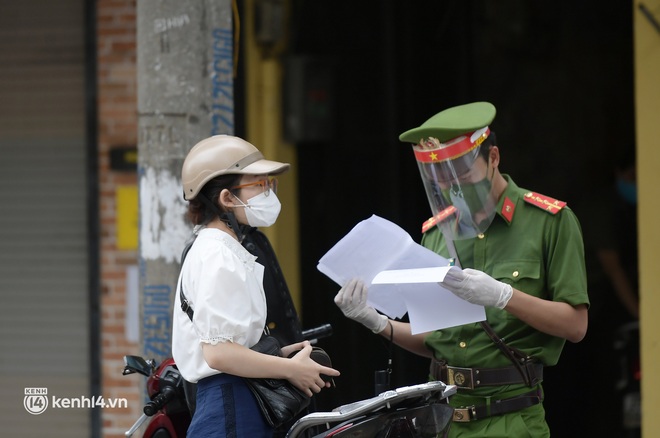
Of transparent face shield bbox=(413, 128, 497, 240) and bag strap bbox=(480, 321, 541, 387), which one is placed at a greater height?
transparent face shield bbox=(413, 128, 497, 240)

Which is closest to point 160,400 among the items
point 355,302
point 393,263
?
point 355,302

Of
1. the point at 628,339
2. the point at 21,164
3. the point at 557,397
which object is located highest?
the point at 21,164

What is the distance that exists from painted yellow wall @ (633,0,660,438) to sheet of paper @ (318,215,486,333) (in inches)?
83.5

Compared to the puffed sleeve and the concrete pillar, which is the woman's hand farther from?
the concrete pillar

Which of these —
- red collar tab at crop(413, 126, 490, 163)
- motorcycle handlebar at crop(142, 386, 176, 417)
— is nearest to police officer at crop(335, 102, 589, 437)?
Result: red collar tab at crop(413, 126, 490, 163)

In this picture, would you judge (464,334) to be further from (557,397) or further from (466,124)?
(557,397)

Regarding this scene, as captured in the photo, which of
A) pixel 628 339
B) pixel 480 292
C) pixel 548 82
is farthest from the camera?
pixel 548 82

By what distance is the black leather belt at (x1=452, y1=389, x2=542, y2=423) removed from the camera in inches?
147

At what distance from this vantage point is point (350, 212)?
7492mm

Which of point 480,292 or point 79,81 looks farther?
point 79,81

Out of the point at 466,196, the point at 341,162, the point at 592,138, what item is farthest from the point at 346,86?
the point at 466,196

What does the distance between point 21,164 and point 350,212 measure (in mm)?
2163

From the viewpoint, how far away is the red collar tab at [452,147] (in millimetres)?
3682

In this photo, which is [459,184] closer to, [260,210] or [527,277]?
[527,277]
